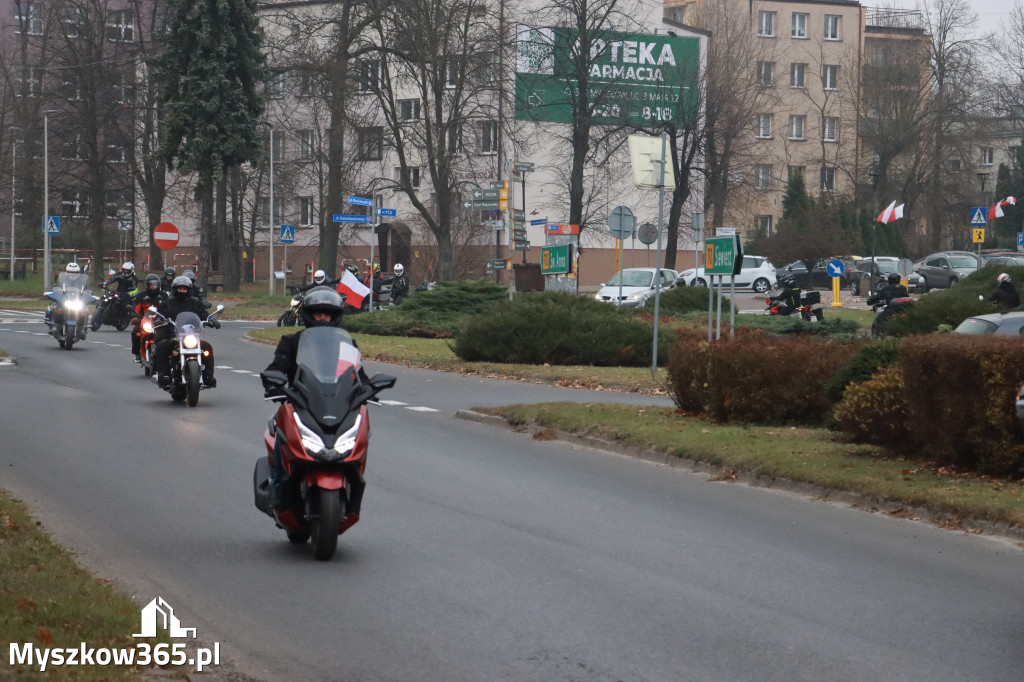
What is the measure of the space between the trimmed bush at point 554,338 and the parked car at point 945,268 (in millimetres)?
35238

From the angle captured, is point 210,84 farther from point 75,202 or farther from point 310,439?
point 310,439

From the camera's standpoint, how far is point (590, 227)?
69.6 metres

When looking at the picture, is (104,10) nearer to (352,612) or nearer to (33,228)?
(33,228)

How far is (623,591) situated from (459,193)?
44.0m

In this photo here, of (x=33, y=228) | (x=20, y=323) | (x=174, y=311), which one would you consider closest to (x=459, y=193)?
(x=20, y=323)

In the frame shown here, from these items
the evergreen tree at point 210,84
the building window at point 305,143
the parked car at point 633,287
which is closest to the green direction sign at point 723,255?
the parked car at point 633,287

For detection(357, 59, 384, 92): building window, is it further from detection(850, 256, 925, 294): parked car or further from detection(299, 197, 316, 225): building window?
detection(299, 197, 316, 225): building window

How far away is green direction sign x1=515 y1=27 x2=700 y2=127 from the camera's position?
55.6m

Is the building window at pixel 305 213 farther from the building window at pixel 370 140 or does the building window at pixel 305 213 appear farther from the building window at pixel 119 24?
the building window at pixel 370 140

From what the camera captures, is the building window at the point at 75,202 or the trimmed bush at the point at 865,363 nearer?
the trimmed bush at the point at 865,363

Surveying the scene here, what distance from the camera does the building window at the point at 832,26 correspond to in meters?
90.6

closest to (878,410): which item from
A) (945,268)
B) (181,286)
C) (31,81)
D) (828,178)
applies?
(181,286)

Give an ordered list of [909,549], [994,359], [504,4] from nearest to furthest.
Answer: [909,549], [994,359], [504,4]

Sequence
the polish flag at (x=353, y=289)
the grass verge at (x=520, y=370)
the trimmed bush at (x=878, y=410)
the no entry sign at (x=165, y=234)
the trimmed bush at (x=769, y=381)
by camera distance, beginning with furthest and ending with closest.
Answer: the no entry sign at (x=165, y=234) < the grass verge at (x=520, y=370) < the trimmed bush at (x=769, y=381) < the polish flag at (x=353, y=289) < the trimmed bush at (x=878, y=410)
